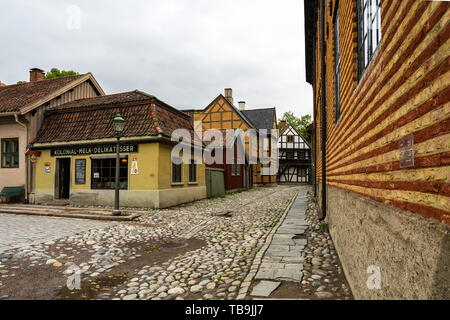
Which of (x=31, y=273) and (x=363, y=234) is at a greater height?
(x=363, y=234)

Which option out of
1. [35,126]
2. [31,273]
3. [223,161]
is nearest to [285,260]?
[31,273]

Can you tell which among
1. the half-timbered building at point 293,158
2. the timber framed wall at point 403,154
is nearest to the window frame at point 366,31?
the timber framed wall at point 403,154

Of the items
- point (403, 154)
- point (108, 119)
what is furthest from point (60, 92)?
point (403, 154)

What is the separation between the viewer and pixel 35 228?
7555mm

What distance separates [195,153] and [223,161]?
6975mm

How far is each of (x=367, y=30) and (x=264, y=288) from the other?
3.13 meters

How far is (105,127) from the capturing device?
12984 mm

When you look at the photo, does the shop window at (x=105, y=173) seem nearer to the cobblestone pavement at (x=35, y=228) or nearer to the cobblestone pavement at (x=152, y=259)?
the cobblestone pavement at (x=35, y=228)

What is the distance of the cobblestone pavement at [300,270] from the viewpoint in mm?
3406

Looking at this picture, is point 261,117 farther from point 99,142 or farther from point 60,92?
point 99,142

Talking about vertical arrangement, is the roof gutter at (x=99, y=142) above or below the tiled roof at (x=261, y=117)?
below

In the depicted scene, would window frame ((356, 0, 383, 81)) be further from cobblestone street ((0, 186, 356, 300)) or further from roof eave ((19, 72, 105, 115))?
roof eave ((19, 72, 105, 115))

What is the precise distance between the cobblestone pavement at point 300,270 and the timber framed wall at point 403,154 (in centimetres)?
58
